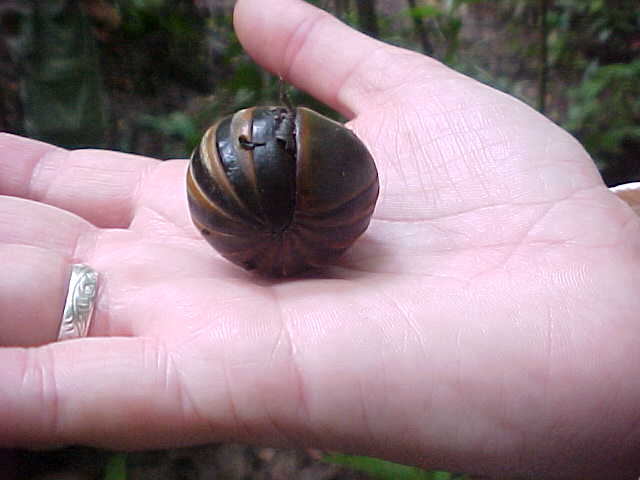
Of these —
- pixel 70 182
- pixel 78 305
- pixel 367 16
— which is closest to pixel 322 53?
pixel 367 16

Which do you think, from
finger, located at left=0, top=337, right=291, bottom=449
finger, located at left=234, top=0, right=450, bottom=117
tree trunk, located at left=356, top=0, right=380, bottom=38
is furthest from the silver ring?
tree trunk, located at left=356, top=0, right=380, bottom=38

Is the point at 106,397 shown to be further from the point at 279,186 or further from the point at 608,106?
the point at 608,106

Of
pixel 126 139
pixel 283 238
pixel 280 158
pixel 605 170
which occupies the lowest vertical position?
→ pixel 126 139

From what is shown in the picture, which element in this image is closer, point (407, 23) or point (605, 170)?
point (605, 170)

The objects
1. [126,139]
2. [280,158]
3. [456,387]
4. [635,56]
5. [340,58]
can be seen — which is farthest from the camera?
[635,56]

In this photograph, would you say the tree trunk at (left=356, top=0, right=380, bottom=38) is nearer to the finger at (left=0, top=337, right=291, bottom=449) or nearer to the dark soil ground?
the dark soil ground

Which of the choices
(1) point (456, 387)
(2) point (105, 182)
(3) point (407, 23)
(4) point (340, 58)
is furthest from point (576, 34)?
(1) point (456, 387)

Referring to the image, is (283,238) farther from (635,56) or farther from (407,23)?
(407,23)

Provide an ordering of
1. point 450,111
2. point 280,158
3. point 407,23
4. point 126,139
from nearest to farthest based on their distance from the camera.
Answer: point 280,158, point 450,111, point 126,139, point 407,23
